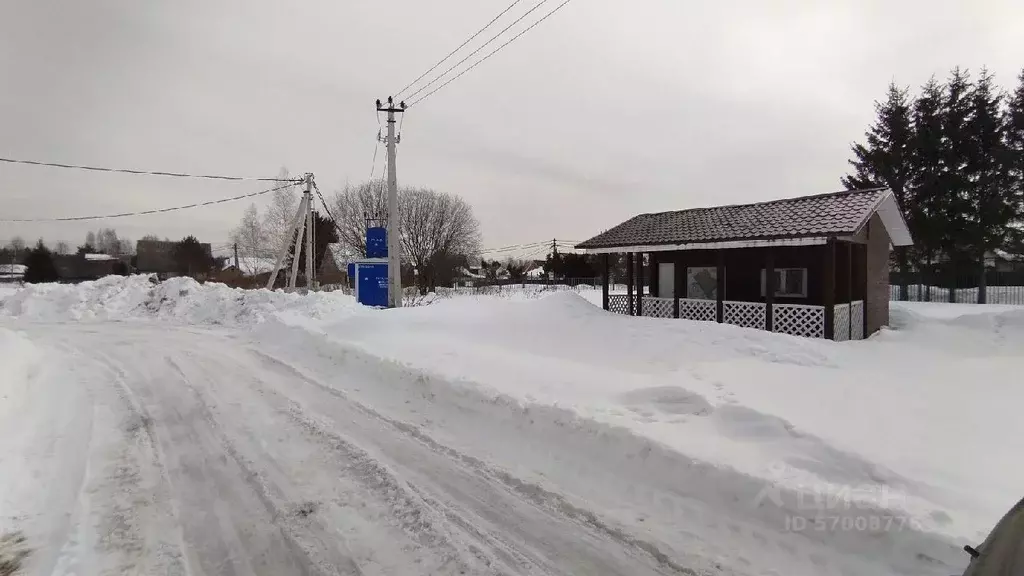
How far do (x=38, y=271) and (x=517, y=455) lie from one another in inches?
2622

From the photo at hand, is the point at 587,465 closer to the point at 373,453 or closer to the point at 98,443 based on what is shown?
the point at 373,453

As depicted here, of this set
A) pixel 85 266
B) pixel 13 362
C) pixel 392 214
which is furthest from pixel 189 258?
pixel 13 362

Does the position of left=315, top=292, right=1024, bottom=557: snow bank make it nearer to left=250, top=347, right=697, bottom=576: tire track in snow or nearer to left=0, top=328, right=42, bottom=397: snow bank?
left=250, top=347, right=697, bottom=576: tire track in snow

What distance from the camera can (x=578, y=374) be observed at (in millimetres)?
8461

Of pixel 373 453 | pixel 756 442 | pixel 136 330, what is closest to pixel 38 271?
pixel 136 330

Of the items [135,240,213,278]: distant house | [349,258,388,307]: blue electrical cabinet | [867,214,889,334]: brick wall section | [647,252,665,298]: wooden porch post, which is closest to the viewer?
[867,214,889,334]: brick wall section

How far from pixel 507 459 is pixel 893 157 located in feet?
102

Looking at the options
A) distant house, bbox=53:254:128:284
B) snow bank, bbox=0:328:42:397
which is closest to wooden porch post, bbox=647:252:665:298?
snow bank, bbox=0:328:42:397

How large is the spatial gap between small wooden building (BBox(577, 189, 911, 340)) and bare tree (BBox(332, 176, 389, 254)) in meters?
31.6

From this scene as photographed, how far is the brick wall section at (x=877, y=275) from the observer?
1528cm

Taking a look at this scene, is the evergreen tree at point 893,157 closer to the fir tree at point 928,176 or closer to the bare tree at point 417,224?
the fir tree at point 928,176

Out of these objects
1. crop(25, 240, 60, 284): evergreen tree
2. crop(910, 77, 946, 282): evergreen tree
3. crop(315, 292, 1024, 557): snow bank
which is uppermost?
crop(910, 77, 946, 282): evergreen tree

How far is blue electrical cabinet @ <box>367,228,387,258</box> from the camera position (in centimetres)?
1916

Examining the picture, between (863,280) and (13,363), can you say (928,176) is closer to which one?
(863,280)
